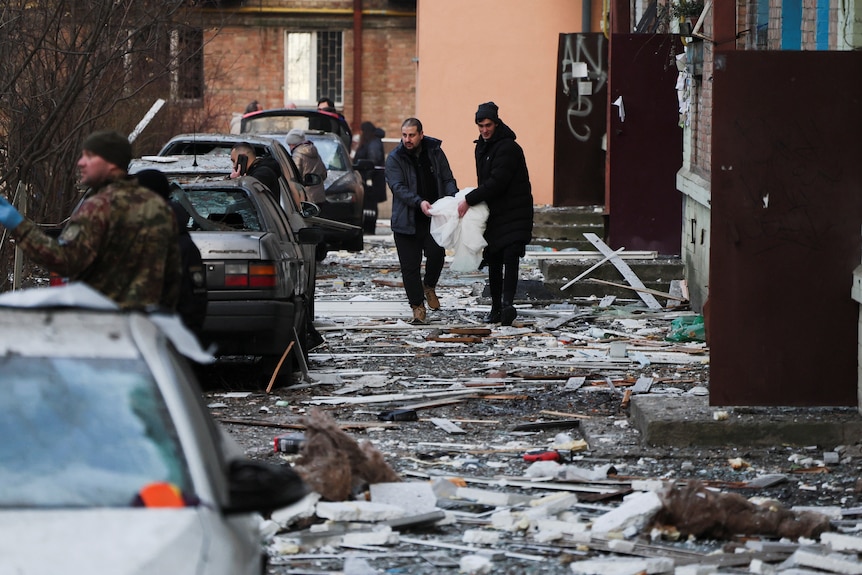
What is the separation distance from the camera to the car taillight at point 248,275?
10477 millimetres

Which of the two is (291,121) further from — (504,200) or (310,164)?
(504,200)

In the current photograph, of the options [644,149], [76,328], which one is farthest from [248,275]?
[644,149]

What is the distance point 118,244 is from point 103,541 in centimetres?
277

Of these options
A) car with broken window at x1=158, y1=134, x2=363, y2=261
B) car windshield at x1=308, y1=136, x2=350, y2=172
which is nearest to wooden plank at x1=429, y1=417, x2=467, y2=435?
car with broken window at x1=158, y1=134, x2=363, y2=261

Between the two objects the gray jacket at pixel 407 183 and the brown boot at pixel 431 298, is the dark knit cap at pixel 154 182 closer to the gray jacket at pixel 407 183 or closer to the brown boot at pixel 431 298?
the gray jacket at pixel 407 183

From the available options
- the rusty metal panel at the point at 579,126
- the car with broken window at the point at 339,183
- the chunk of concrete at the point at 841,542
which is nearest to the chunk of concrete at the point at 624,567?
the chunk of concrete at the point at 841,542

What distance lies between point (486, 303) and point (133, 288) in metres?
9.86

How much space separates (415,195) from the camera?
48.0 feet

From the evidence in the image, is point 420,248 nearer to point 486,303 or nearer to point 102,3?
point 486,303

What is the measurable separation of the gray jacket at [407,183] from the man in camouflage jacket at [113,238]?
781 cm

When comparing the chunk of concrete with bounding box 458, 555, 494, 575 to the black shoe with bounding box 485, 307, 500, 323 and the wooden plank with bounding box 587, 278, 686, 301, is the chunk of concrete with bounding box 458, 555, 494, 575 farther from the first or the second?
the wooden plank with bounding box 587, 278, 686, 301

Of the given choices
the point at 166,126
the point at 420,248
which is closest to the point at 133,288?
the point at 420,248

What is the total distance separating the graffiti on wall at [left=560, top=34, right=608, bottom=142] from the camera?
72.1 ft

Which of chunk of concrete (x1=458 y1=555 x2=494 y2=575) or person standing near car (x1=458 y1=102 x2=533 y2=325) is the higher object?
person standing near car (x1=458 y1=102 x2=533 y2=325)
